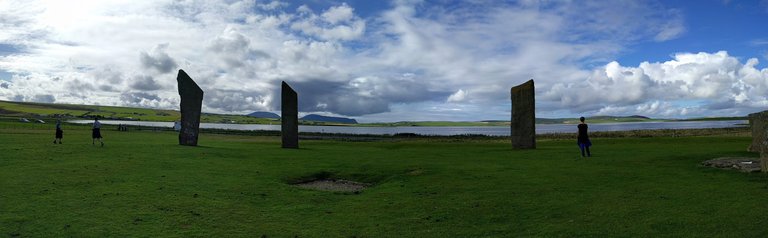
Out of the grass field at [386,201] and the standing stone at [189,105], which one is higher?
the standing stone at [189,105]

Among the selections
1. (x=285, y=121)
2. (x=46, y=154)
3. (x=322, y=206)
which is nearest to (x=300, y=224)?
(x=322, y=206)

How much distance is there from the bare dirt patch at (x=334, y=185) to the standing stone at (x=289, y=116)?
52.7 feet

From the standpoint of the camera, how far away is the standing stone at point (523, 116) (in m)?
28.9

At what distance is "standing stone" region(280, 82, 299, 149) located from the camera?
1309 inches

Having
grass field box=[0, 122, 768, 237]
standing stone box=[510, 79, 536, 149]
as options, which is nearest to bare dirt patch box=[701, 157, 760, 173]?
grass field box=[0, 122, 768, 237]

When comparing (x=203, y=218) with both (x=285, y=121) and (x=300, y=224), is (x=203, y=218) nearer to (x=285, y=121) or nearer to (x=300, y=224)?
(x=300, y=224)

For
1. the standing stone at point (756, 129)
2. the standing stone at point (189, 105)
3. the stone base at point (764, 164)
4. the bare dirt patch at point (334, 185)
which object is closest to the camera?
the stone base at point (764, 164)

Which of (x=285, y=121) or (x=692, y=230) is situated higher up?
(x=285, y=121)

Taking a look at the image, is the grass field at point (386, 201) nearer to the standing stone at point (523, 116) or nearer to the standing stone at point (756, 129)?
the standing stone at point (756, 129)

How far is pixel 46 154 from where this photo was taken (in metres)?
20.7

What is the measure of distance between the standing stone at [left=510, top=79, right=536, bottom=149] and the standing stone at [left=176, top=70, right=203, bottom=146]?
67.1 feet

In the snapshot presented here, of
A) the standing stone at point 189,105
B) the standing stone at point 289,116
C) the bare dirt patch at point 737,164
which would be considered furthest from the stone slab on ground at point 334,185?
the standing stone at point 189,105

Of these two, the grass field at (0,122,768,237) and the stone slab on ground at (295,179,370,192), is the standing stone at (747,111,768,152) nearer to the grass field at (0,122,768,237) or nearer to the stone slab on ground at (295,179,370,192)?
the grass field at (0,122,768,237)

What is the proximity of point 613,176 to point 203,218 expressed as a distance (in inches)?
496
